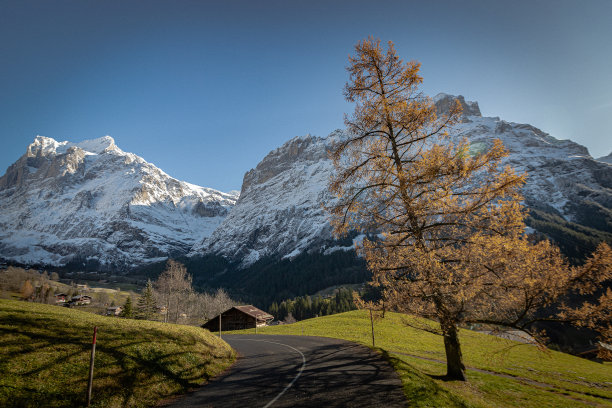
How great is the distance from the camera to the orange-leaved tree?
291 inches

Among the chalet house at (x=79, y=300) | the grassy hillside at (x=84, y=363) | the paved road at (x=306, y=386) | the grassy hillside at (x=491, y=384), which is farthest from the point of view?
the chalet house at (x=79, y=300)

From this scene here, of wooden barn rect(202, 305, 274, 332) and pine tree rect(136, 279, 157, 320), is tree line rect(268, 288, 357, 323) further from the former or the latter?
pine tree rect(136, 279, 157, 320)

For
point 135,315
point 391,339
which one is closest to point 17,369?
point 391,339

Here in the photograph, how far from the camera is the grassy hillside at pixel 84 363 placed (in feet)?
24.2

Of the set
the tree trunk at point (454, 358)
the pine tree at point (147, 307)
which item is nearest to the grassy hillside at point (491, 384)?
the tree trunk at point (454, 358)

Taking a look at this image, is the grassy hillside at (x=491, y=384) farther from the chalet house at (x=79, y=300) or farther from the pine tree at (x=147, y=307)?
the chalet house at (x=79, y=300)

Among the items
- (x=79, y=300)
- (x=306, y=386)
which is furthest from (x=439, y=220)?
(x=79, y=300)

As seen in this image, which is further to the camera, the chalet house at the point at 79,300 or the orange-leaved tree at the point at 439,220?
the chalet house at the point at 79,300

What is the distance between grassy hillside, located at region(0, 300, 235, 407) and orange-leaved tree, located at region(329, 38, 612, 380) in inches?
341

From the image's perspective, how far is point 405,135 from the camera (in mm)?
9727

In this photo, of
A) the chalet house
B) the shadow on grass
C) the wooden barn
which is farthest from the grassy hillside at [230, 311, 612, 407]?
the chalet house

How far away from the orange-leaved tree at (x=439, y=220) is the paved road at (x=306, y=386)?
2.74 meters

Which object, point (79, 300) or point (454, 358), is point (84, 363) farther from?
point (79, 300)

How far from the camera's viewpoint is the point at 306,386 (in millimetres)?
9453
